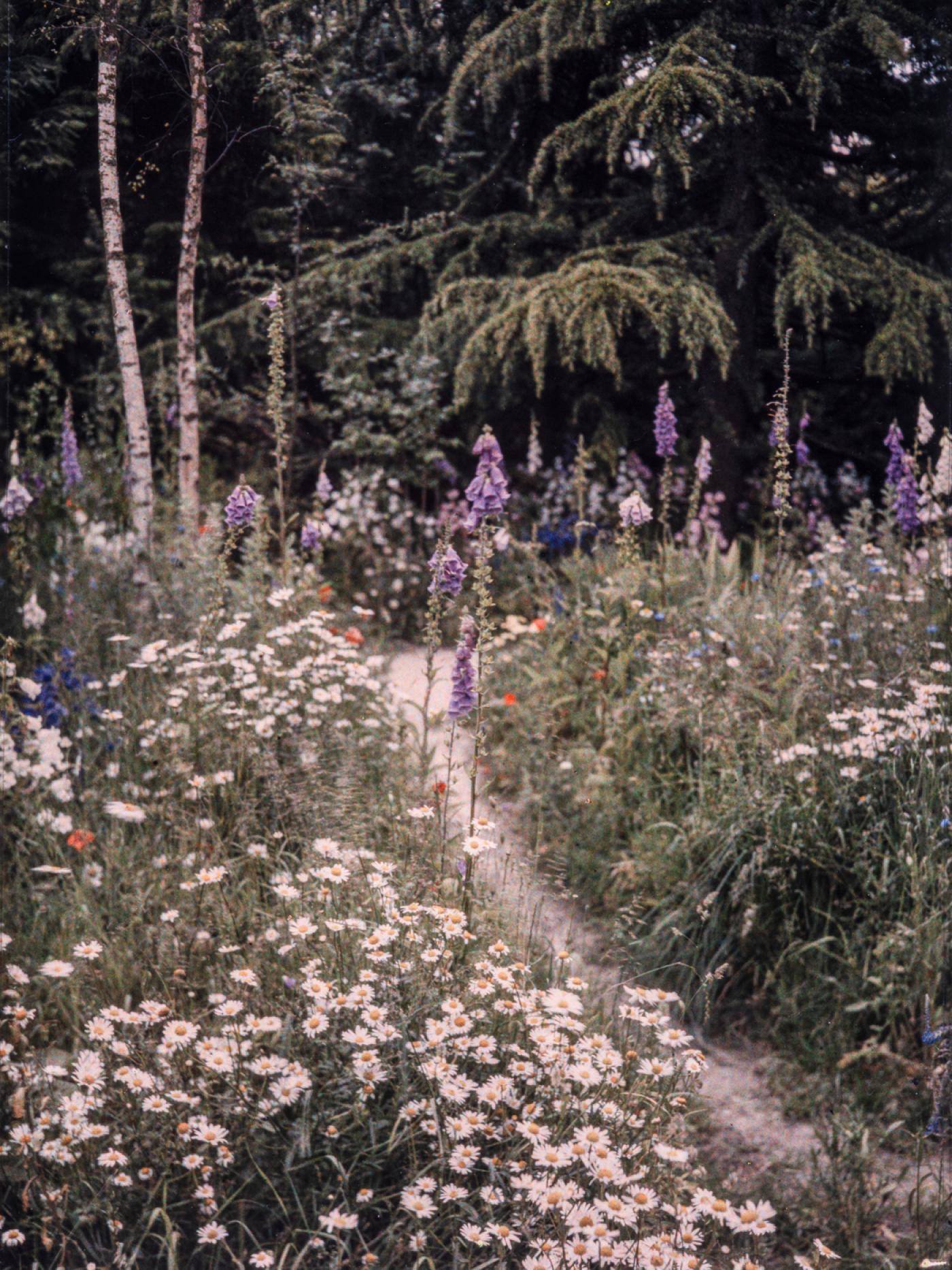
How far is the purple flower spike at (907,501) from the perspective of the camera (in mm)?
3127

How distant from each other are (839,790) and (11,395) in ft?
9.34

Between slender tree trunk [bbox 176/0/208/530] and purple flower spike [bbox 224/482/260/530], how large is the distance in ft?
1.39

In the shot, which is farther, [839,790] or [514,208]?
[514,208]

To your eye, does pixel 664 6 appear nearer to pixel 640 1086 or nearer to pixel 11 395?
pixel 11 395

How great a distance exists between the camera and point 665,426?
139 inches

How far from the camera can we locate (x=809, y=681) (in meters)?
3.21

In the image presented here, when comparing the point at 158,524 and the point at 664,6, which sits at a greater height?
the point at 664,6

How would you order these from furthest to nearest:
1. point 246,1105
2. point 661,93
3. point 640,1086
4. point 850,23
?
point 661,93, point 850,23, point 640,1086, point 246,1105

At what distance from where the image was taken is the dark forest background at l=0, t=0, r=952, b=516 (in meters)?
2.55

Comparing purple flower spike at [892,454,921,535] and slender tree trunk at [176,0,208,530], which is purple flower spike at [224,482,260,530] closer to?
slender tree trunk at [176,0,208,530]

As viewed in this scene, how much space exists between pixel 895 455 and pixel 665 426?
77 centimetres

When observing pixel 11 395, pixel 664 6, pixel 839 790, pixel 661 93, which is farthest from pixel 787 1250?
pixel 11 395

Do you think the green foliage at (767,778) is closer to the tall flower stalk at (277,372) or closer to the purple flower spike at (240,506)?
the purple flower spike at (240,506)

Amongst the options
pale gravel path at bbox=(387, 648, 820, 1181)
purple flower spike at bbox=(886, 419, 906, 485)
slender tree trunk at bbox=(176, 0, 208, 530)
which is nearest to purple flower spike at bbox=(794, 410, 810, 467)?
purple flower spike at bbox=(886, 419, 906, 485)
